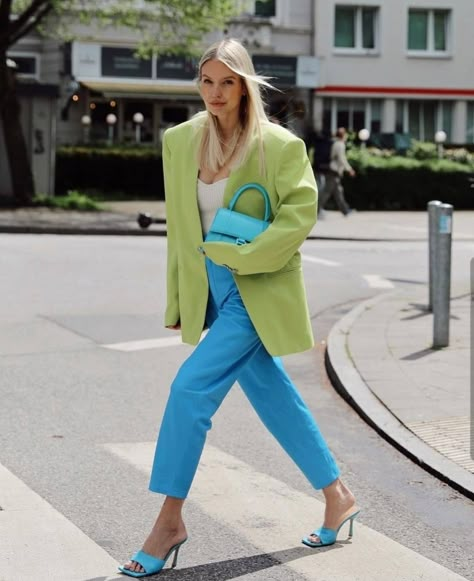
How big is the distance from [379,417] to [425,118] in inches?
1551

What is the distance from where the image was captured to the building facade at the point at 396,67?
43.8 metres

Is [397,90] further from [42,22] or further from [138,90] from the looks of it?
[42,22]

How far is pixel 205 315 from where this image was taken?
4621 millimetres

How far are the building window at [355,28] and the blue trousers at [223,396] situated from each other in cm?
4061

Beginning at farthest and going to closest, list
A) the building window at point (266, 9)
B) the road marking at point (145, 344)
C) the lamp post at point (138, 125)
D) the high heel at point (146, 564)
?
the building window at point (266, 9)
the lamp post at point (138, 125)
the road marking at point (145, 344)
the high heel at point (146, 564)

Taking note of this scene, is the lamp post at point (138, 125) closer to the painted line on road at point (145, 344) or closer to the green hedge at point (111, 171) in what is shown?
the green hedge at point (111, 171)

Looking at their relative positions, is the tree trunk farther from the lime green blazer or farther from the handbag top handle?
the handbag top handle

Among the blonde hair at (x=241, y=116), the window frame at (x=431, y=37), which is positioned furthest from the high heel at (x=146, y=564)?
the window frame at (x=431, y=37)

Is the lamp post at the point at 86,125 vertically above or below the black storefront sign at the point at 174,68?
below

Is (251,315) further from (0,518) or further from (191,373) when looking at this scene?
(0,518)

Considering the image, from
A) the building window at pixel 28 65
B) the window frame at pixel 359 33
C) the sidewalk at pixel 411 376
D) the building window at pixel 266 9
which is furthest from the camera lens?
the window frame at pixel 359 33

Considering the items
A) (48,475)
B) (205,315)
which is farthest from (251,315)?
(48,475)

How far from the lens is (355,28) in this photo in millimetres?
44406

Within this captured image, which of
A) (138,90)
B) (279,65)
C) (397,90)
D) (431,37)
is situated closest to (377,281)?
(138,90)
